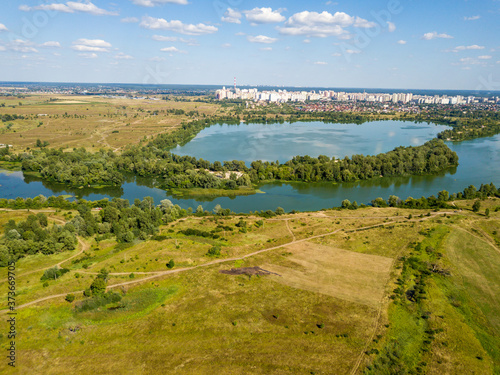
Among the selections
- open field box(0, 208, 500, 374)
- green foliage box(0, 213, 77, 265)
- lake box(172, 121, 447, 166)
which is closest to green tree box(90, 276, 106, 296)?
open field box(0, 208, 500, 374)

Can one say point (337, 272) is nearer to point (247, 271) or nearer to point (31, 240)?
point (247, 271)

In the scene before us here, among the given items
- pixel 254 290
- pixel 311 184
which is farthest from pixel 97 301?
pixel 311 184

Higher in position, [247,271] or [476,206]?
[476,206]

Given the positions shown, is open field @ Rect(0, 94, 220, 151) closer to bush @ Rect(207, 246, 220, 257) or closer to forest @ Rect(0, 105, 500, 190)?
forest @ Rect(0, 105, 500, 190)

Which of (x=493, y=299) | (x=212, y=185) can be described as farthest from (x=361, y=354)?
(x=212, y=185)

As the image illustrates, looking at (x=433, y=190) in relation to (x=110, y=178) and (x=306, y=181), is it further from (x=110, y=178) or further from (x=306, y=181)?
(x=110, y=178)

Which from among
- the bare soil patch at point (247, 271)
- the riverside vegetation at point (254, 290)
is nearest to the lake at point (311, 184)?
the riverside vegetation at point (254, 290)
